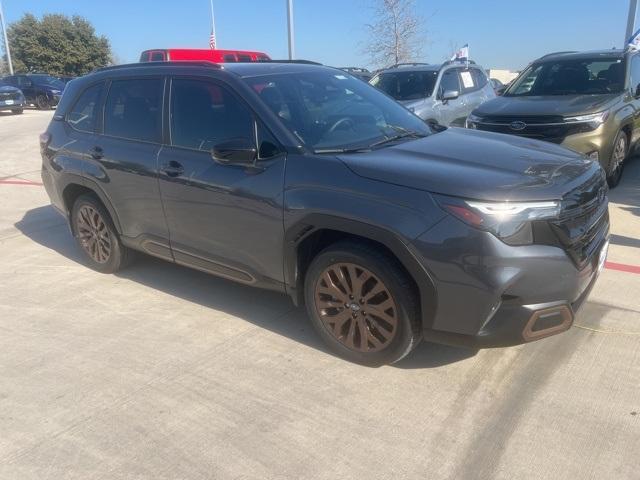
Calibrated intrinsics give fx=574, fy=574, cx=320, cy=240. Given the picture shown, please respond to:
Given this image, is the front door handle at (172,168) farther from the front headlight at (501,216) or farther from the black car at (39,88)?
the black car at (39,88)

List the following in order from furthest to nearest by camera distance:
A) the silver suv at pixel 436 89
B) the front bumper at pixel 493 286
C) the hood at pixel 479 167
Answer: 1. the silver suv at pixel 436 89
2. the hood at pixel 479 167
3. the front bumper at pixel 493 286

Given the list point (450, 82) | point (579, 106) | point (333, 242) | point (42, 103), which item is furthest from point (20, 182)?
point (42, 103)

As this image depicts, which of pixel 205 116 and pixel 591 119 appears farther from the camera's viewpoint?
pixel 591 119

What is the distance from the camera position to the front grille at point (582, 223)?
300cm

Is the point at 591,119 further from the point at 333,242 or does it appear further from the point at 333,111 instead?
the point at 333,242

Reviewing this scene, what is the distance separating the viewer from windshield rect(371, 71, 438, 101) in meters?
9.94

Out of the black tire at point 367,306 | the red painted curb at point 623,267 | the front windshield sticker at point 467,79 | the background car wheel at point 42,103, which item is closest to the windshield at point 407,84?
the front windshield sticker at point 467,79

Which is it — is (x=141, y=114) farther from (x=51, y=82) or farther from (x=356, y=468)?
(x=51, y=82)

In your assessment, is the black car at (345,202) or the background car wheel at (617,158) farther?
the background car wheel at (617,158)

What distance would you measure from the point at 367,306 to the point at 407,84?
7.71 m

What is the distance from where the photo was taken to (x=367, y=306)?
333cm

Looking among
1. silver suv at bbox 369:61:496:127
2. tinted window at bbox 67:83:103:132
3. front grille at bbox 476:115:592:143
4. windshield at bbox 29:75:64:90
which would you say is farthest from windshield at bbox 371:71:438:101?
windshield at bbox 29:75:64:90

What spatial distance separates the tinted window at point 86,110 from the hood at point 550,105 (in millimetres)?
4726

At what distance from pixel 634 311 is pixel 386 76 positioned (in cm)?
750
